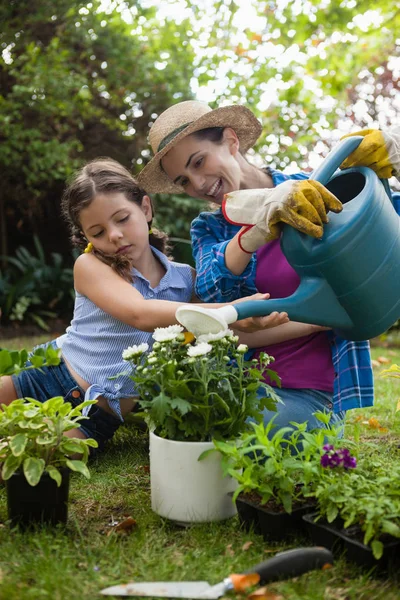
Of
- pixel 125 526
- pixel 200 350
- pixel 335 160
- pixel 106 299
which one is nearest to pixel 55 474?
pixel 125 526

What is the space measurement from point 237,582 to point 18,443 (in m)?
0.61

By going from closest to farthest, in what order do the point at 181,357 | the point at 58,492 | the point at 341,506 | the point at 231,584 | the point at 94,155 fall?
the point at 231,584
the point at 341,506
the point at 58,492
the point at 181,357
the point at 94,155

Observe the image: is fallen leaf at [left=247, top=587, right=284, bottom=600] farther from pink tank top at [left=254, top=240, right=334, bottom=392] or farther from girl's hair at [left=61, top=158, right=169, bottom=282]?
girl's hair at [left=61, top=158, right=169, bottom=282]

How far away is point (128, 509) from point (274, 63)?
463cm

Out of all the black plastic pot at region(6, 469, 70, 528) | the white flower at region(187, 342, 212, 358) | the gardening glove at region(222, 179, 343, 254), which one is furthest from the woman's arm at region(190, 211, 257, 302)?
the black plastic pot at region(6, 469, 70, 528)

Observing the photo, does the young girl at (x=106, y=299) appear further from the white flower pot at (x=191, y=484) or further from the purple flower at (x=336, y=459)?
the purple flower at (x=336, y=459)

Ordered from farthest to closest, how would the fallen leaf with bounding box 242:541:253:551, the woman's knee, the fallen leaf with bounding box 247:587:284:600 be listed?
the woman's knee
the fallen leaf with bounding box 242:541:253:551
the fallen leaf with bounding box 247:587:284:600

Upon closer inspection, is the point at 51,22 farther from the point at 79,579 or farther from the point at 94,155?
the point at 79,579

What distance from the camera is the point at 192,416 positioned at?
1.54 m

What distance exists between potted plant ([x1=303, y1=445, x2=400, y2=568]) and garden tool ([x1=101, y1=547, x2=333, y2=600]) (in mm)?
78

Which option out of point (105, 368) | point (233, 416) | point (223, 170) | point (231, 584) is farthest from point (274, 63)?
point (231, 584)

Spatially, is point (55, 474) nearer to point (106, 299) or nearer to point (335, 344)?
point (106, 299)

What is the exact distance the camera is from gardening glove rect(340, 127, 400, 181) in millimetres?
1716

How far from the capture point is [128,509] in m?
1.68
